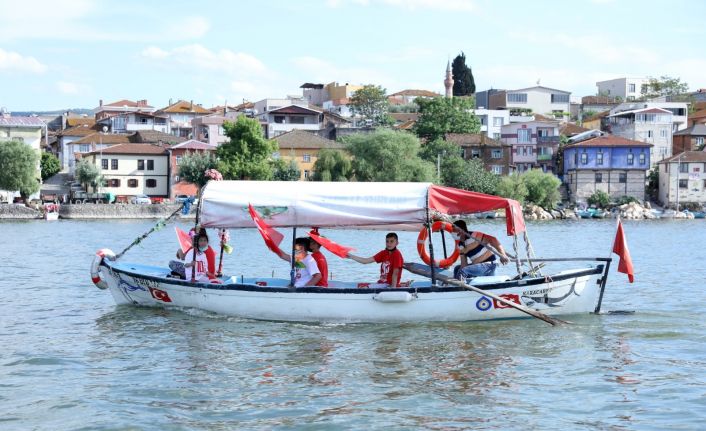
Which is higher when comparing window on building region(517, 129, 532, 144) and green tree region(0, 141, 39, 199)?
window on building region(517, 129, 532, 144)

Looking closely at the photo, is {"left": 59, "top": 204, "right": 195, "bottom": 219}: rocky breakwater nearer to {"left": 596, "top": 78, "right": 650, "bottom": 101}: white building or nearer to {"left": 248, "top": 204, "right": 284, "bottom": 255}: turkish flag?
{"left": 248, "top": 204, "right": 284, "bottom": 255}: turkish flag

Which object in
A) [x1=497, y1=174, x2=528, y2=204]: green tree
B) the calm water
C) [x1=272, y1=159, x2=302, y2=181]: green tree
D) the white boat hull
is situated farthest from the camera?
[x1=497, y1=174, x2=528, y2=204]: green tree

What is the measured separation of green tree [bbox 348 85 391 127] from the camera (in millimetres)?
102000

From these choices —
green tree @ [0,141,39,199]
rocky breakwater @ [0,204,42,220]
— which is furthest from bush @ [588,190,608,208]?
green tree @ [0,141,39,199]

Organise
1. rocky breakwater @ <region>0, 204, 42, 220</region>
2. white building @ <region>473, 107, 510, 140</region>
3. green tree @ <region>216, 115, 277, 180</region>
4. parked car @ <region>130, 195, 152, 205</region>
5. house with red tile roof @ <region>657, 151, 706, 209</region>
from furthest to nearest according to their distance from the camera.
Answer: white building @ <region>473, 107, 510, 140</region> < house with red tile roof @ <region>657, 151, 706, 209</region> < parked car @ <region>130, 195, 152, 205</region> < green tree @ <region>216, 115, 277, 180</region> < rocky breakwater @ <region>0, 204, 42, 220</region>

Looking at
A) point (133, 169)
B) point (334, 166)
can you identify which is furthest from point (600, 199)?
point (133, 169)

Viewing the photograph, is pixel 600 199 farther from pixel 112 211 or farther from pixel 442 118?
pixel 112 211

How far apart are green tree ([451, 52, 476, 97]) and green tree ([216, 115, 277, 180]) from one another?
178 ft

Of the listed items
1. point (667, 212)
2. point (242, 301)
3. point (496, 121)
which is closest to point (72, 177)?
point (496, 121)

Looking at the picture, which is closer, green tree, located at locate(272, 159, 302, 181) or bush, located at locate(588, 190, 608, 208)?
green tree, located at locate(272, 159, 302, 181)

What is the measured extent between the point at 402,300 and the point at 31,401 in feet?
22.4

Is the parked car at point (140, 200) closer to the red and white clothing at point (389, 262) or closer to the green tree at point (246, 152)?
the green tree at point (246, 152)

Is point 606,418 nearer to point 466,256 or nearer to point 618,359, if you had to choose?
point 618,359

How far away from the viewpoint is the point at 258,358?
1439 cm
